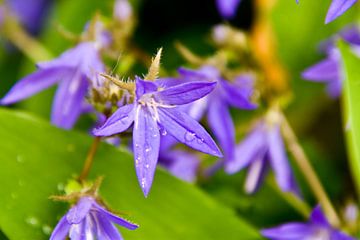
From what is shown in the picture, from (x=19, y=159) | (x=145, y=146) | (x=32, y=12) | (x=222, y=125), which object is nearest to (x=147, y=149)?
(x=145, y=146)

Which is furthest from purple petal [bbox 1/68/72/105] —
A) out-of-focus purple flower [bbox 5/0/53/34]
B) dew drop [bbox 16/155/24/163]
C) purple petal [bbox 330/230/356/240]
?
out-of-focus purple flower [bbox 5/0/53/34]

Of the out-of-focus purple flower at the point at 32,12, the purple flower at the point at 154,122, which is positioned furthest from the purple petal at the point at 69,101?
the out-of-focus purple flower at the point at 32,12

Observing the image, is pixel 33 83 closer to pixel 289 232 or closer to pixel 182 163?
pixel 182 163

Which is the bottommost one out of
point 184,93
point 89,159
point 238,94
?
point 89,159

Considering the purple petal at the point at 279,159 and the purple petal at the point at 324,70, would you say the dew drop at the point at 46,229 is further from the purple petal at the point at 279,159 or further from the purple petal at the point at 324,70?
the purple petal at the point at 324,70

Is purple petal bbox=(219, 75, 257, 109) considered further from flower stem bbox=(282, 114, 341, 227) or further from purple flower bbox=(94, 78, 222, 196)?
purple flower bbox=(94, 78, 222, 196)

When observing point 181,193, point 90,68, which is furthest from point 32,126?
point 181,193

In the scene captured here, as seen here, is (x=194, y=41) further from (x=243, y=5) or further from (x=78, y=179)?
(x=78, y=179)
